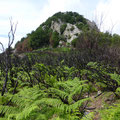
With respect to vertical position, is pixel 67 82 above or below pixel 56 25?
below

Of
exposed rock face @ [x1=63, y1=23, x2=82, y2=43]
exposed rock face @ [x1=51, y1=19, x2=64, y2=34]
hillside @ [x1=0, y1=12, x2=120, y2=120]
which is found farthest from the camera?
exposed rock face @ [x1=51, y1=19, x2=64, y2=34]

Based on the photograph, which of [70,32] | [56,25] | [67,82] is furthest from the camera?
[56,25]

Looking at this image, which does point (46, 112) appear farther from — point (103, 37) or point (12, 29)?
point (103, 37)

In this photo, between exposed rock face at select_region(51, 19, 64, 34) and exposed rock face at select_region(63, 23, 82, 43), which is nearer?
exposed rock face at select_region(63, 23, 82, 43)

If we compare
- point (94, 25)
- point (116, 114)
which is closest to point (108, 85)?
point (116, 114)

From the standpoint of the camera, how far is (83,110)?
2.12 metres

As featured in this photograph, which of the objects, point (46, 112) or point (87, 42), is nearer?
point (46, 112)

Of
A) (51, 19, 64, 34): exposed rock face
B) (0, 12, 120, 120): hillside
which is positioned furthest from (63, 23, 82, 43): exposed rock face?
(0, 12, 120, 120): hillside

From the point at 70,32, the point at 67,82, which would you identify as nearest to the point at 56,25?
the point at 70,32

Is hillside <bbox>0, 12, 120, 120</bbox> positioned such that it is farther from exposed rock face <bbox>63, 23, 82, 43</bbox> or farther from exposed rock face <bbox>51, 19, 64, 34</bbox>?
exposed rock face <bbox>51, 19, 64, 34</bbox>

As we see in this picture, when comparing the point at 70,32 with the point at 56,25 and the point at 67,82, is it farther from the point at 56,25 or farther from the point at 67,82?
the point at 67,82

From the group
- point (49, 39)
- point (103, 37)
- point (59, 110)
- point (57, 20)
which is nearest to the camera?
point (59, 110)

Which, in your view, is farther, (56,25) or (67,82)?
(56,25)

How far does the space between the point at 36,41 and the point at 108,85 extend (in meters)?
23.6
